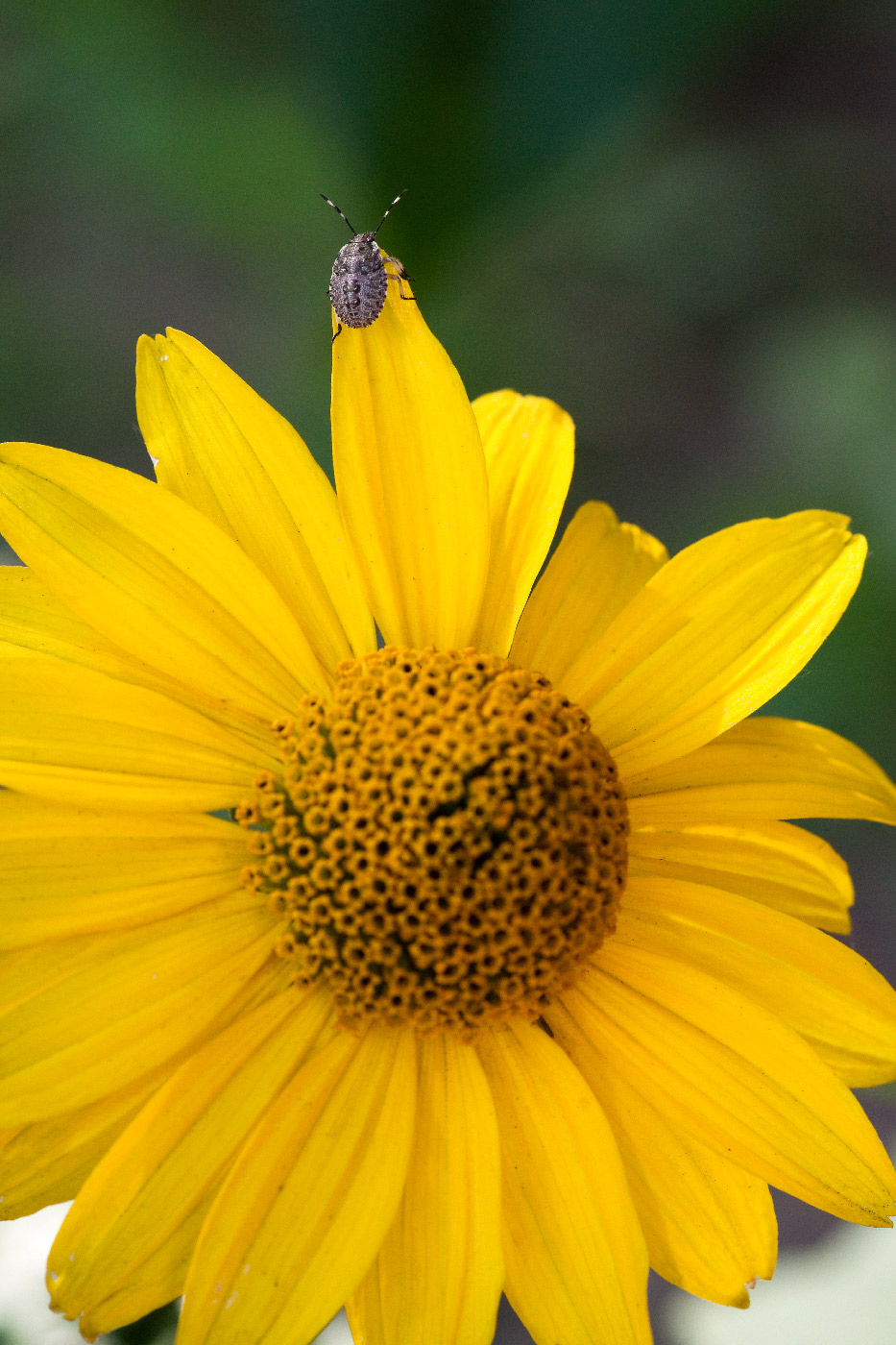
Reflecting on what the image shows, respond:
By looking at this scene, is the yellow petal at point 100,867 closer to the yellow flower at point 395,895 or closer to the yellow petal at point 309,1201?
the yellow flower at point 395,895

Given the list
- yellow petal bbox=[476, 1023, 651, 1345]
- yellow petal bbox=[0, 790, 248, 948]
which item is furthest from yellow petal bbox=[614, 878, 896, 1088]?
yellow petal bbox=[0, 790, 248, 948]

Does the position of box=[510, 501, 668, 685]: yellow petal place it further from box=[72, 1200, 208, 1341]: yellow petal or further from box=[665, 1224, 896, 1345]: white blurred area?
box=[665, 1224, 896, 1345]: white blurred area

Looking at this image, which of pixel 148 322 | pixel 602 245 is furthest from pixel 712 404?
pixel 148 322

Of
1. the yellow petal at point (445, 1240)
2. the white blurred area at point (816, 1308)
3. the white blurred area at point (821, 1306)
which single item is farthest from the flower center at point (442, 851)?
the white blurred area at point (821, 1306)

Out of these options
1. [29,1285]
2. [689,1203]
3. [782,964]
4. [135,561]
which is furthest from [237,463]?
[29,1285]

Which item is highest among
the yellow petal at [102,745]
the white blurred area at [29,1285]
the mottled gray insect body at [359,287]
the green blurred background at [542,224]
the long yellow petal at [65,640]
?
the green blurred background at [542,224]

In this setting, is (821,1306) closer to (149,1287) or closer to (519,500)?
(149,1287)
